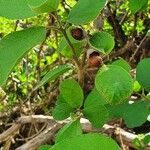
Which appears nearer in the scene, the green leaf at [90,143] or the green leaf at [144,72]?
the green leaf at [90,143]

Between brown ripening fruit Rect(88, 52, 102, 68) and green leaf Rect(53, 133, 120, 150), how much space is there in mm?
288

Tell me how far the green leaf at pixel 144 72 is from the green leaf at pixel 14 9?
0.34m

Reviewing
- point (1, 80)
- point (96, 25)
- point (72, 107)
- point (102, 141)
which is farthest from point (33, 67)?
point (102, 141)

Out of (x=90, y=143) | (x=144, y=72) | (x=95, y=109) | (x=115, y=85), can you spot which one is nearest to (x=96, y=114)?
(x=95, y=109)

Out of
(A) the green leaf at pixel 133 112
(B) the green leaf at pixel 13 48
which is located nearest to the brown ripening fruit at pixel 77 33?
(B) the green leaf at pixel 13 48

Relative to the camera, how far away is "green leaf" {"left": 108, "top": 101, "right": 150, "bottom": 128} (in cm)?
99

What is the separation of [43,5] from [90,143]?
0.68 feet

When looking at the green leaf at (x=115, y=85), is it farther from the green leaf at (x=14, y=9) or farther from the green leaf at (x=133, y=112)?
the green leaf at (x=133, y=112)

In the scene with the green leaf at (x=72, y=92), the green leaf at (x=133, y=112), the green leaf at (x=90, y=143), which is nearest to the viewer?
the green leaf at (x=90, y=143)

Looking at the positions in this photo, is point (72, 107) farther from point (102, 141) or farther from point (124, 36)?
point (124, 36)

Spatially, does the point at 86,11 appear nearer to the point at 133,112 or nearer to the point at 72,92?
the point at 72,92

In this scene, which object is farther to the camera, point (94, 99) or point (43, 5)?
point (94, 99)

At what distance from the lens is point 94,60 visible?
761 mm

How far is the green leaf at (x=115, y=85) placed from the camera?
0.63 meters
